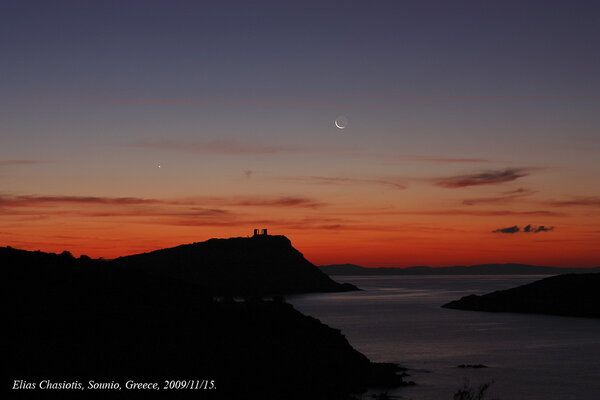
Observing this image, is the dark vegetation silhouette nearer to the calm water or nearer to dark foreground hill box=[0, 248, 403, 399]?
the calm water

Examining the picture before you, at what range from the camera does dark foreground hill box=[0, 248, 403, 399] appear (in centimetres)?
4225

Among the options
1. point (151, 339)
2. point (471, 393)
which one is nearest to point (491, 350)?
point (471, 393)

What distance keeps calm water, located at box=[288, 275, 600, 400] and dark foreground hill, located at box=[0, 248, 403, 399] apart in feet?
44.3

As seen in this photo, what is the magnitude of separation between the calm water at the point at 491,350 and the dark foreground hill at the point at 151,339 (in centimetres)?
1349

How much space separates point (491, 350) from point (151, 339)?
75.5 metres

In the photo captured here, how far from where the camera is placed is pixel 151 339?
48.2 meters

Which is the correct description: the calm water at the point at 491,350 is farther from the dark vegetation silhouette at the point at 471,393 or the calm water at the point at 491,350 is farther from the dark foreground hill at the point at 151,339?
the dark foreground hill at the point at 151,339

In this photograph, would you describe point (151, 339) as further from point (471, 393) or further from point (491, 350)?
point (491, 350)

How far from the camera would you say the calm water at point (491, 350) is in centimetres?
7187

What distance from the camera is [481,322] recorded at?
166m

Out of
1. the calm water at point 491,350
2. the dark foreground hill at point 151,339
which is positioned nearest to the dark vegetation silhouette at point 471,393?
the calm water at point 491,350

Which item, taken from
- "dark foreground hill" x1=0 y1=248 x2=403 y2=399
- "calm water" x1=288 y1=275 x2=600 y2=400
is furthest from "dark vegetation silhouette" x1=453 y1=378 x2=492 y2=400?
"dark foreground hill" x1=0 y1=248 x2=403 y2=399

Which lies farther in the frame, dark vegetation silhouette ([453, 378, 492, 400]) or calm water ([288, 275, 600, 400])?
calm water ([288, 275, 600, 400])

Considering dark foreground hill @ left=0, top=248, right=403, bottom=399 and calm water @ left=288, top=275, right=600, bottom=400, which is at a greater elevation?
dark foreground hill @ left=0, top=248, right=403, bottom=399
